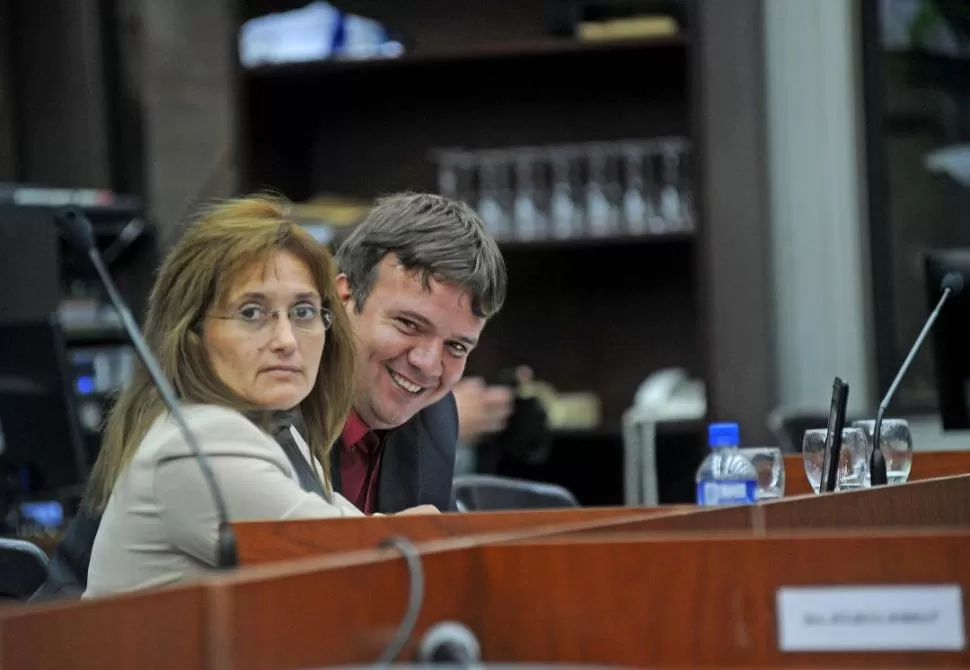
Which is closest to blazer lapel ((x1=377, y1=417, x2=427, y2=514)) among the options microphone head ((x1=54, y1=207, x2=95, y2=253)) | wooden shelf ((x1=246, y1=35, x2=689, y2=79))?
microphone head ((x1=54, y1=207, x2=95, y2=253))

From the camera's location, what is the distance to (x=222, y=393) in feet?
6.13

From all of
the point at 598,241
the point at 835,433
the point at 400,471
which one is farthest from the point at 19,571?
the point at 598,241

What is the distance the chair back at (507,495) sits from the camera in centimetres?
305

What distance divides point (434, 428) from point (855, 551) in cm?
155

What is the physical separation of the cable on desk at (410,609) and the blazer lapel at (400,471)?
4.28ft

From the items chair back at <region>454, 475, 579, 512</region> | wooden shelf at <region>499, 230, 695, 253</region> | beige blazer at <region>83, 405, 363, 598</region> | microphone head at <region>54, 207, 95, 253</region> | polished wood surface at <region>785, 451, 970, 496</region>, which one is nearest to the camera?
beige blazer at <region>83, 405, 363, 598</region>

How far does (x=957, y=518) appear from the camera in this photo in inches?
81.4

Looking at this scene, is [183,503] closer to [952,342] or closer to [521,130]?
[952,342]

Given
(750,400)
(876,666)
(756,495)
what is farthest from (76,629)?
(750,400)

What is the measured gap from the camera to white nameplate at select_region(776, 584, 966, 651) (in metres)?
1.07

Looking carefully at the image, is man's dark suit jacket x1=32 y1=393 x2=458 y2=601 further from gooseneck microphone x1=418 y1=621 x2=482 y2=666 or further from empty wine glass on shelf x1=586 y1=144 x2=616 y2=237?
empty wine glass on shelf x1=586 y1=144 x2=616 y2=237

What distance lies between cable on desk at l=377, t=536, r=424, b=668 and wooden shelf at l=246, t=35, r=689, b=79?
10.8 ft

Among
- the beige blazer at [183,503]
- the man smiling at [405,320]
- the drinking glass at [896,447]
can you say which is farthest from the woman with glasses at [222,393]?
the drinking glass at [896,447]

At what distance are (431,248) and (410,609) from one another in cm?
132
